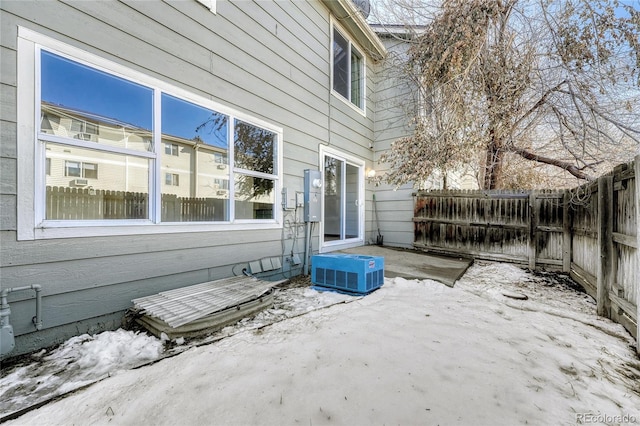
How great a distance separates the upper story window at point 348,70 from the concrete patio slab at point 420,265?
365 centimetres

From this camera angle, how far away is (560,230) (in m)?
4.89

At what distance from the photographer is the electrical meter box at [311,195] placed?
4633 millimetres

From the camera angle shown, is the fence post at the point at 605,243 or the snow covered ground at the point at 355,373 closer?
the snow covered ground at the point at 355,373

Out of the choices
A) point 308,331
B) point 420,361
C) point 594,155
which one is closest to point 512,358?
point 420,361

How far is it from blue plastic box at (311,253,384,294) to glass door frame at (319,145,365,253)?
4.89 ft

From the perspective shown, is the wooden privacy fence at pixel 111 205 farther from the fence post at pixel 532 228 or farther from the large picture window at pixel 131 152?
the fence post at pixel 532 228

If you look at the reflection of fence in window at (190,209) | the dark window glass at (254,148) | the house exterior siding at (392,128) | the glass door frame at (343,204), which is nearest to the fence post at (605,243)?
the glass door frame at (343,204)

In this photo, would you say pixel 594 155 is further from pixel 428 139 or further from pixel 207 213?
pixel 207 213

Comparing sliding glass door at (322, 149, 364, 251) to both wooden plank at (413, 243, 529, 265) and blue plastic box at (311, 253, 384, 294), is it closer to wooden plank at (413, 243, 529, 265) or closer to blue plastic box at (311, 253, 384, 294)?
wooden plank at (413, 243, 529, 265)

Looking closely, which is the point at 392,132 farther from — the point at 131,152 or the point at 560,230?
the point at 131,152

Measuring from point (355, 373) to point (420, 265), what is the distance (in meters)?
3.46

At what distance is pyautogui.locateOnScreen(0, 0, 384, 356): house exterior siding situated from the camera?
1.98 m

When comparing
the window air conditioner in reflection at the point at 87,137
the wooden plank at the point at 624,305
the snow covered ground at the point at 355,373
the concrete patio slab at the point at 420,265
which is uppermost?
the window air conditioner in reflection at the point at 87,137

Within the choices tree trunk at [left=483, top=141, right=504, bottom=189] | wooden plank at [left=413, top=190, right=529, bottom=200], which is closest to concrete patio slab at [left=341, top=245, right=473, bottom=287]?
wooden plank at [left=413, top=190, right=529, bottom=200]
